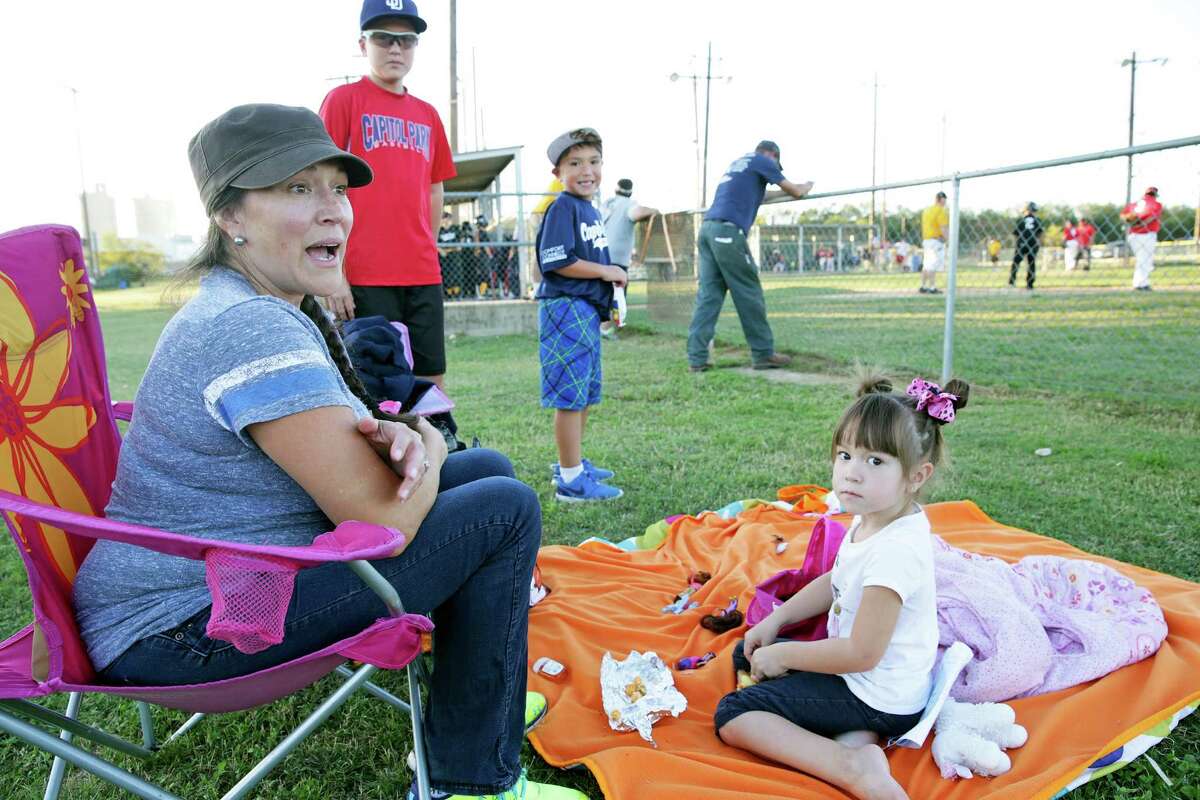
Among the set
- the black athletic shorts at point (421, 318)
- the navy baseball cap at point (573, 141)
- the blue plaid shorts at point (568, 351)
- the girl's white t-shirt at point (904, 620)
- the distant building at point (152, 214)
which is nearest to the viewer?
the girl's white t-shirt at point (904, 620)

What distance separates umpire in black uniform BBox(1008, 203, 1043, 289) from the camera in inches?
260

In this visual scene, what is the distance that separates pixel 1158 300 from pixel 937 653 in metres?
6.56

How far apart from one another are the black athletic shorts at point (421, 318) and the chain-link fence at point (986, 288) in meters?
3.78

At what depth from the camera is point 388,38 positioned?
139 inches

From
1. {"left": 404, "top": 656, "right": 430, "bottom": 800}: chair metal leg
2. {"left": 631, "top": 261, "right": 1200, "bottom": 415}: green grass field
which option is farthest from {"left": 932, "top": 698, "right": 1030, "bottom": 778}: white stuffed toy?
{"left": 631, "top": 261, "right": 1200, "bottom": 415}: green grass field

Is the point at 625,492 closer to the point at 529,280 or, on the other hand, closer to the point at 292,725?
the point at 292,725

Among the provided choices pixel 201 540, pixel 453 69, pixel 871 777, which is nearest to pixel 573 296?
pixel 871 777

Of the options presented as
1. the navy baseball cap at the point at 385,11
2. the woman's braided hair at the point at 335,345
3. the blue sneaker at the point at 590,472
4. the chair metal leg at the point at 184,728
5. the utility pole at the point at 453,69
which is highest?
the utility pole at the point at 453,69

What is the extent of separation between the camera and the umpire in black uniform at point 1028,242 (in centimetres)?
659

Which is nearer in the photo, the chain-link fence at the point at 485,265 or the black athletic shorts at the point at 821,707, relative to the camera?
the black athletic shorts at the point at 821,707

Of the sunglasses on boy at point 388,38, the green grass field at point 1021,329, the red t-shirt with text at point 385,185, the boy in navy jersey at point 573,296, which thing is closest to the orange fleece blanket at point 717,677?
the boy in navy jersey at point 573,296

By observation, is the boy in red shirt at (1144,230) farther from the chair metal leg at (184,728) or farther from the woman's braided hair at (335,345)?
the chair metal leg at (184,728)

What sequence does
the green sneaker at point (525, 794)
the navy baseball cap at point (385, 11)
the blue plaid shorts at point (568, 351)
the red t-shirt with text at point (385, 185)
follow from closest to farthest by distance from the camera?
the green sneaker at point (525, 794), the navy baseball cap at point (385, 11), the red t-shirt with text at point (385, 185), the blue plaid shorts at point (568, 351)

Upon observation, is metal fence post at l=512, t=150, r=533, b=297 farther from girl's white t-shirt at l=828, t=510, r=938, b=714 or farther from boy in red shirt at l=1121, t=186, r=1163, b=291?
girl's white t-shirt at l=828, t=510, r=938, b=714
